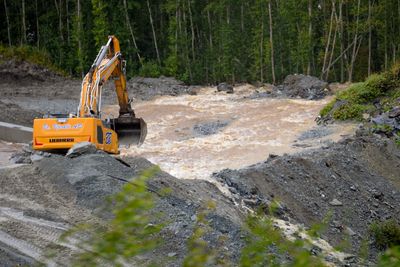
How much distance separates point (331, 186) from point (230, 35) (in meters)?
23.8

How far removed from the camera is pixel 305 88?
2786 centimetres

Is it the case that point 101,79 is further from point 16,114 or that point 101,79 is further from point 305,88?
point 305,88

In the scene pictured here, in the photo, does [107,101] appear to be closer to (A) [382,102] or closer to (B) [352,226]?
(A) [382,102]

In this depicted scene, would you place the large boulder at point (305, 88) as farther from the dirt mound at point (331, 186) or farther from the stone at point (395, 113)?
the dirt mound at point (331, 186)

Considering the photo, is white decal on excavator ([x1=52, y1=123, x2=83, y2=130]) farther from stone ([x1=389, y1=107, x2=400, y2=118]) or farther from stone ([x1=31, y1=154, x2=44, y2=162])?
stone ([x1=389, y1=107, x2=400, y2=118])

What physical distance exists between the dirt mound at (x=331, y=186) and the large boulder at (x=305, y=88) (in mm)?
10751

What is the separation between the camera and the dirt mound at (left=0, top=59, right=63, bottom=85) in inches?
1150

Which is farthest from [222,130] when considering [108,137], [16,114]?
[108,137]

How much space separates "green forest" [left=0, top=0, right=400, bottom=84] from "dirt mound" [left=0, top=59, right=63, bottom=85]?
325 centimetres

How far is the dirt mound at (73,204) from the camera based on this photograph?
7805mm

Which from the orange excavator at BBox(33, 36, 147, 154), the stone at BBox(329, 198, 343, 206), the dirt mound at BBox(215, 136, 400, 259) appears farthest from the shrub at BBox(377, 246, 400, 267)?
the stone at BBox(329, 198, 343, 206)

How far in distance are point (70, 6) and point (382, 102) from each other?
73.0ft

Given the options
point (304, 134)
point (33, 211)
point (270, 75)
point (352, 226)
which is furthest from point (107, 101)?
point (33, 211)

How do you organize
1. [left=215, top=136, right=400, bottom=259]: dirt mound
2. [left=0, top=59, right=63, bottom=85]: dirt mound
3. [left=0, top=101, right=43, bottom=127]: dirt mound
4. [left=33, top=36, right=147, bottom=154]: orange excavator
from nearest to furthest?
[left=215, top=136, right=400, bottom=259]: dirt mound
[left=33, top=36, right=147, bottom=154]: orange excavator
[left=0, top=101, right=43, bottom=127]: dirt mound
[left=0, top=59, right=63, bottom=85]: dirt mound
